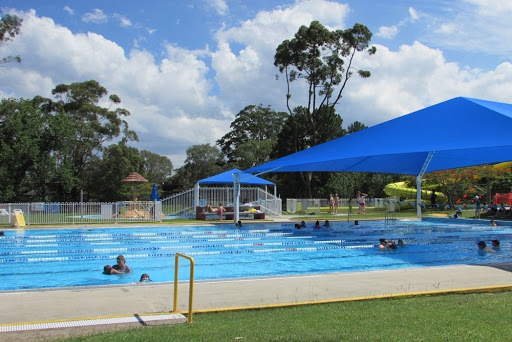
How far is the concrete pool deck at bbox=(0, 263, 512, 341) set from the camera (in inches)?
196

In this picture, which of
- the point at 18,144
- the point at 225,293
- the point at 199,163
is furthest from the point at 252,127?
the point at 225,293

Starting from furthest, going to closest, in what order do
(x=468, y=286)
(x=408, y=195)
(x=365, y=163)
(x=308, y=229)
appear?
(x=408, y=195)
(x=365, y=163)
(x=308, y=229)
(x=468, y=286)

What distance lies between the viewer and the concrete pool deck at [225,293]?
497cm

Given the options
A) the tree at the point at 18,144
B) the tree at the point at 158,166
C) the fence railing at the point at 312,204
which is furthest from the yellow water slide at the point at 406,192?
the tree at the point at 158,166

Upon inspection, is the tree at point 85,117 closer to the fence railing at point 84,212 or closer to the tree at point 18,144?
the tree at point 18,144

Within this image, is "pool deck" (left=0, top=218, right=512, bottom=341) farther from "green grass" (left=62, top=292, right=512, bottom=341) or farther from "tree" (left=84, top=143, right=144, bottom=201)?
"tree" (left=84, top=143, right=144, bottom=201)

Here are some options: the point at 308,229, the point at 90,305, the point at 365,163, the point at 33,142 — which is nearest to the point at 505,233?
the point at 365,163

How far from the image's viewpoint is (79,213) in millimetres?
20141

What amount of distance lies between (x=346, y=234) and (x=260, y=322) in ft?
43.7

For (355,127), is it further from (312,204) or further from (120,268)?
(120,268)

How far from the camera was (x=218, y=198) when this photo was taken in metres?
27.3

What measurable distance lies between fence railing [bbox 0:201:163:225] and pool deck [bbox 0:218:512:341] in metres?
14.3

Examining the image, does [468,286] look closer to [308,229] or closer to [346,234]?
[346,234]

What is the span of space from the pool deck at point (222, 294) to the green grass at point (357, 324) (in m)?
0.42
